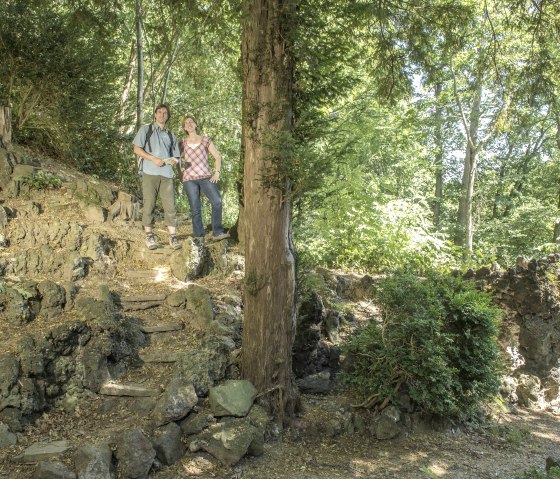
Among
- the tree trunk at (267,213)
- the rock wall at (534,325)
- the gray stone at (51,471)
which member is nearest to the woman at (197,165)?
the tree trunk at (267,213)

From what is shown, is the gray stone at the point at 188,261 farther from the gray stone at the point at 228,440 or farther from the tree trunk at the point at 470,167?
the tree trunk at the point at 470,167

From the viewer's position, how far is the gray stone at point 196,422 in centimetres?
464

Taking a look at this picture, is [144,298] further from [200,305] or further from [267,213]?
[267,213]

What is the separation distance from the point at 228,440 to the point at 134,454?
825 mm

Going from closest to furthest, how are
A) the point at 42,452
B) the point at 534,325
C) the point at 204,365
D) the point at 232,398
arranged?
1. the point at 42,452
2. the point at 232,398
3. the point at 204,365
4. the point at 534,325

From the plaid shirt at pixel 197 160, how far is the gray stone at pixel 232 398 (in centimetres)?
335

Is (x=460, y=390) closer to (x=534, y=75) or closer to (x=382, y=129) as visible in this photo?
(x=534, y=75)

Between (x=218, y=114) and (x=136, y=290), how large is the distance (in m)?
7.93

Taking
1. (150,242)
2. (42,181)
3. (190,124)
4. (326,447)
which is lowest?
(326,447)

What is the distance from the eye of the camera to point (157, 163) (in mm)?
6941

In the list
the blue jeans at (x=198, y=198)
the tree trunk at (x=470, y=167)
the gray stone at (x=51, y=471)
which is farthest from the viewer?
the tree trunk at (x=470, y=167)

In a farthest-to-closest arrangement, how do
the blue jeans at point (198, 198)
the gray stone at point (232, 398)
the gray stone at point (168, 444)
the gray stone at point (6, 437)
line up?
the blue jeans at point (198, 198), the gray stone at point (232, 398), the gray stone at point (168, 444), the gray stone at point (6, 437)

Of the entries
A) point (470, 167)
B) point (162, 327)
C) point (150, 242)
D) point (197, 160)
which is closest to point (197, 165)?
point (197, 160)

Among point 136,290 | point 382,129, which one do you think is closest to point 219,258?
point 136,290
